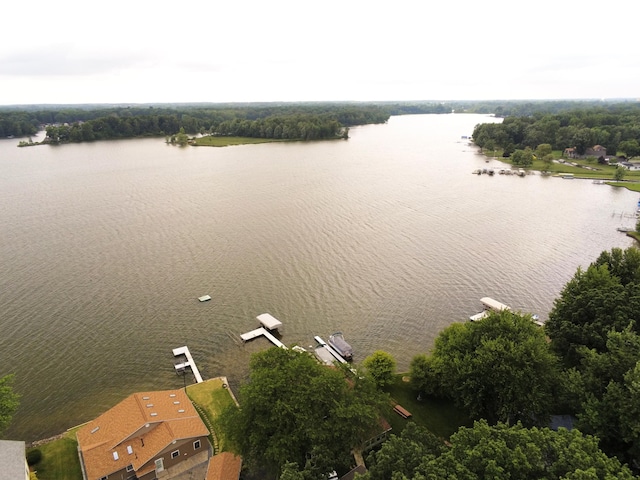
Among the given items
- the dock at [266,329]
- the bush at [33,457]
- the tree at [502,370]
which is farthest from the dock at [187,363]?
the tree at [502,370]

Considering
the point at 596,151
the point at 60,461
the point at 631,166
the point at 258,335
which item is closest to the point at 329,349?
the point at 258,335

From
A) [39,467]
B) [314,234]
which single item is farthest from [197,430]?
[314,234]

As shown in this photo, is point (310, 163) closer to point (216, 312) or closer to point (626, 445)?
point (216, 312)

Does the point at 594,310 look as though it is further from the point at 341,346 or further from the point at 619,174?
the point at 619,174

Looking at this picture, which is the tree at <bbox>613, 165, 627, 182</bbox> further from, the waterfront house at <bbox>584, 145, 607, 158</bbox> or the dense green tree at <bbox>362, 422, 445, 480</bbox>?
the dense green tree at <bbox>362, 422, 445, 480</bbox>

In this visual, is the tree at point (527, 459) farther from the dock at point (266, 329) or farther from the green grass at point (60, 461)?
the dock at point (266, 329)
